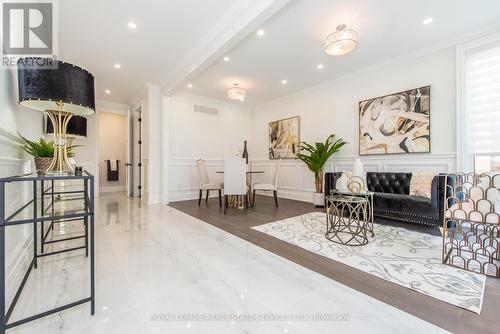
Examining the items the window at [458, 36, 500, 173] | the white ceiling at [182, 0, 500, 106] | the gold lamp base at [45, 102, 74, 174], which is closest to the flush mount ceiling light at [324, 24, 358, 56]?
the white ceiling at [182, 0, 500, 106]

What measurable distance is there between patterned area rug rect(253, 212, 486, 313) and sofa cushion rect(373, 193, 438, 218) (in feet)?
0.88

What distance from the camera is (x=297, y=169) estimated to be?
555 centimetres

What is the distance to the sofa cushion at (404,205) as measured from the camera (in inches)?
111

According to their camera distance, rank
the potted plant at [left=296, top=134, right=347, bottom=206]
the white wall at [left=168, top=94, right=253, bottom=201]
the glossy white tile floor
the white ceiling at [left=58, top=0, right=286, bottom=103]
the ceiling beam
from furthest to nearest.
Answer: the white wall at [left=168, top=94, right=253, bottom=201] → the potted plant at [left=296, top=134, right=347, bottom=206] → the white ceiling at [left=58, top=0, right=286, bottom=103] → the ceiling beam → the glossy white tile floor

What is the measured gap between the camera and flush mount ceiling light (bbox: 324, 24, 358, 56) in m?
2.63

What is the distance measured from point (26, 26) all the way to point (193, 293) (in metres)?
2.83

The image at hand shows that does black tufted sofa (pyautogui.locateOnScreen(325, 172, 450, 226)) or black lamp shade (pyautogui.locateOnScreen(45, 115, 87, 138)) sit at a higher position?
black lamp shade (pyautogui.locateOnScreen(45, 115, 87, 138))

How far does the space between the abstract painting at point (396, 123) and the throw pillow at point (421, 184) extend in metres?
0.53

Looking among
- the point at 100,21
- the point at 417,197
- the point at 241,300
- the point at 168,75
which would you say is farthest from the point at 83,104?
the point at 417,197

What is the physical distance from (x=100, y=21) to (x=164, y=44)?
2.68 ft

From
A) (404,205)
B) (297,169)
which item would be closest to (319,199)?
(297,169)

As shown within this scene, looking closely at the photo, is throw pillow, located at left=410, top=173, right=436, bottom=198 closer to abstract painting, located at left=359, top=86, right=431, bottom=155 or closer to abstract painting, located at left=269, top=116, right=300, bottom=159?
abstract painting, located at left=359, top=86, right=431, bottom=155

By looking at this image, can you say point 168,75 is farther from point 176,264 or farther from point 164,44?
point 176,264

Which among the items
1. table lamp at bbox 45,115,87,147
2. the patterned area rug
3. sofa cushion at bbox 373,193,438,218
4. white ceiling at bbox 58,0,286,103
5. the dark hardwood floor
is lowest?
the dark hardwood floor
